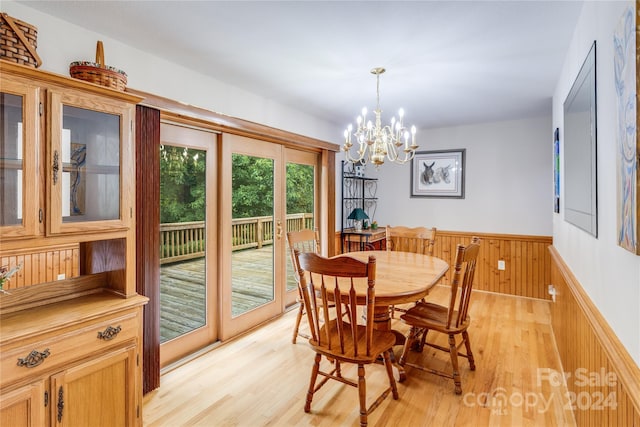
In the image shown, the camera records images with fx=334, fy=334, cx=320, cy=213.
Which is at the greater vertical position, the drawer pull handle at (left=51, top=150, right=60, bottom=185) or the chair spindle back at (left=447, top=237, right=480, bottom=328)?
the drawer pull handle at (left=51, top=150, right=60, bottom=185)

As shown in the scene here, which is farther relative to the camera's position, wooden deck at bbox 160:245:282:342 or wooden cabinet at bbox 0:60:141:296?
wooden deck at bbox 160:245:282:342

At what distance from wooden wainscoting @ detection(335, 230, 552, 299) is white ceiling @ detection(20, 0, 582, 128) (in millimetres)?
1969

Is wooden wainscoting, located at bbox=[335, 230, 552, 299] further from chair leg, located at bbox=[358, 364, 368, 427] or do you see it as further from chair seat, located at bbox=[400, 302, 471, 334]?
chair leg, located at bbox=[358, 364, 368, 427]

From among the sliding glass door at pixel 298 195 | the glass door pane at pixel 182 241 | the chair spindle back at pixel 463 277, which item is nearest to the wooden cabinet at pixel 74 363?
the glass door pane at pixel 182 241

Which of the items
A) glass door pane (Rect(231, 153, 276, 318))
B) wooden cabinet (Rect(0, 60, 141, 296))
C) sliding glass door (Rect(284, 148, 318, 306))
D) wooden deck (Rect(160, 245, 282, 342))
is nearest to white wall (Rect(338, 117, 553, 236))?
sliding glass door (Rect(284, 148, 318, 306))

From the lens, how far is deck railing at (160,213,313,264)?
2.66 metres

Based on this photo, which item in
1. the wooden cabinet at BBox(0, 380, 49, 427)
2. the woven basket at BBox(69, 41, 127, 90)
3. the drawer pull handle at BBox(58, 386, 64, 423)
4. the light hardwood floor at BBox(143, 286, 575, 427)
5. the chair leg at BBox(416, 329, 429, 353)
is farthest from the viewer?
the chair leg at BBox(416, 329, 429, 353)

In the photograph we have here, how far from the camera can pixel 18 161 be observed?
4.87 feet

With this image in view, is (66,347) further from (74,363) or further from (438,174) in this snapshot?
(438,174)

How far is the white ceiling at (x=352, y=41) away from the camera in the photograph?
1.81m

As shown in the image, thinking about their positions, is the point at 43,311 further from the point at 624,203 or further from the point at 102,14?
the point at 624,203

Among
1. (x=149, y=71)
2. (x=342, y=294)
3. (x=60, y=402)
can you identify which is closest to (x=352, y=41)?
(x=149, y=71)

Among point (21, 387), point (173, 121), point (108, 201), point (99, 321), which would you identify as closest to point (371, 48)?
point (173, 121)

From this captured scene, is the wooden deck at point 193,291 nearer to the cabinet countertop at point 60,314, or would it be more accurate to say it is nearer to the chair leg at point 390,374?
the cabinet countertop at point 60,314
